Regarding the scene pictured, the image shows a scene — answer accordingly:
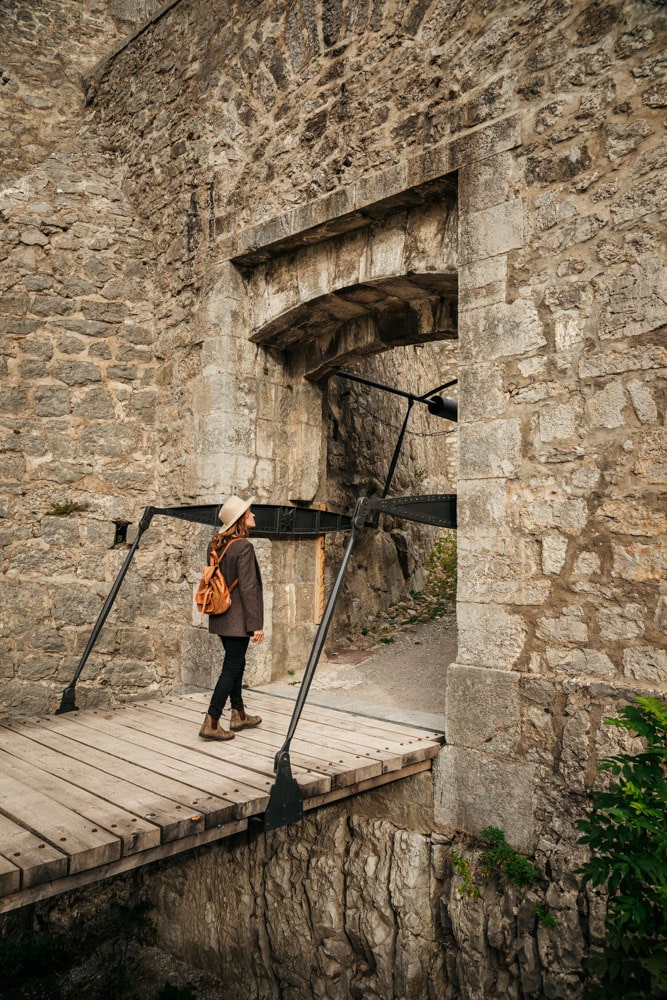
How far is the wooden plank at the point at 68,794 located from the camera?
8.63ft

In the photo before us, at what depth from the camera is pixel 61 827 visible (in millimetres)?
2656

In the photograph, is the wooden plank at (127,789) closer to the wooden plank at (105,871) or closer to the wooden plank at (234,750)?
the wooden plank at (105,871)

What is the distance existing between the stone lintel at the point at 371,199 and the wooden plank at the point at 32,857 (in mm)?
3448

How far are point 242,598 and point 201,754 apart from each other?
2.48 feet

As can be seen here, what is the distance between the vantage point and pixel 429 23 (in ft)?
13.3

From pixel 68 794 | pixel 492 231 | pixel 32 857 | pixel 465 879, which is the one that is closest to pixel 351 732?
pixel 465 879

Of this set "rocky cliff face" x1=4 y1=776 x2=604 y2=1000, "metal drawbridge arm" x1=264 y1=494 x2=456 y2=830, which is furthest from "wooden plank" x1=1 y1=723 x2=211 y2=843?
"rocky cliff face" x1=4 y1=776 x2=604 y2=1000

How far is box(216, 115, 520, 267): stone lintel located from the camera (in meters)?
3.76

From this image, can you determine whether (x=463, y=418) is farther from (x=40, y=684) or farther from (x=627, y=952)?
(x=40, y=684)

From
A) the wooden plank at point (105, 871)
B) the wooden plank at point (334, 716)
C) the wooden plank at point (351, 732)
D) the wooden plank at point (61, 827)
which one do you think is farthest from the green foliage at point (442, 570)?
the wooden plank at point (61, 827)

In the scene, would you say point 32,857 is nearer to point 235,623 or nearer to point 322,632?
point 322,632

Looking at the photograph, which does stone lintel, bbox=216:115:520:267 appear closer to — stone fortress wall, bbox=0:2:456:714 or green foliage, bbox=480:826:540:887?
stone fortress wall, bbox=0:2:456:714

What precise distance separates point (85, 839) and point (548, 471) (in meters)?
2.39

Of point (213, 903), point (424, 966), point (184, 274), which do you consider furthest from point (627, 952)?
point (184, 274)
